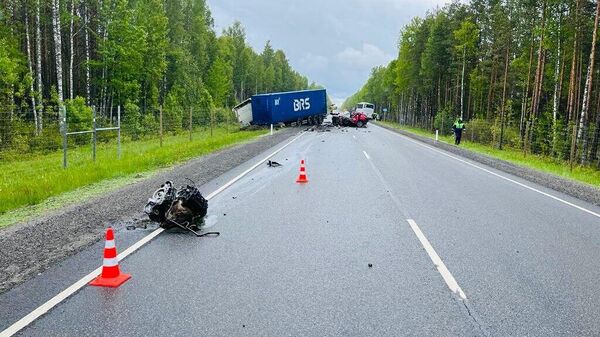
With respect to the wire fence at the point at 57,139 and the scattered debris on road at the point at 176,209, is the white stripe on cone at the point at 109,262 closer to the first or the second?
the scattered debris on road at the point at 176,209

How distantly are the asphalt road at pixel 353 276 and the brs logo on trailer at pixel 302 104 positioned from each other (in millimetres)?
35366

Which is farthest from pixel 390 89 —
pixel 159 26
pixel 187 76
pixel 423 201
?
pixel 423 201

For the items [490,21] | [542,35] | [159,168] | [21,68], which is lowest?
[159,168]

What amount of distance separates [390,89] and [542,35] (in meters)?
66.4

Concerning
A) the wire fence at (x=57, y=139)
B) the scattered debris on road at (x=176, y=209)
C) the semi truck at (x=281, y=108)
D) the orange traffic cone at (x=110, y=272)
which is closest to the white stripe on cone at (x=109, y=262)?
the orange traffic cone at (x=110, y=272)

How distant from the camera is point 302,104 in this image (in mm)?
44938

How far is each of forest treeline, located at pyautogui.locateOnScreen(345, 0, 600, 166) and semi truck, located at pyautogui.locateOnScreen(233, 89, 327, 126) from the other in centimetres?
1416

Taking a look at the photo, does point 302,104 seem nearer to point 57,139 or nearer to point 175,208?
point 57,139

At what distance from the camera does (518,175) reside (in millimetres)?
15242

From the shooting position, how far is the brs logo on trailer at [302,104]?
4409cm

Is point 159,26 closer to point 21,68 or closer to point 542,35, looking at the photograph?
point 21,68

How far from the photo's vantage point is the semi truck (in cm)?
4150

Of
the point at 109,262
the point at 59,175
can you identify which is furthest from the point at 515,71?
the point at 109,262

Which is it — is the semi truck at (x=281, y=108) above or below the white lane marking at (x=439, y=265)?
above
